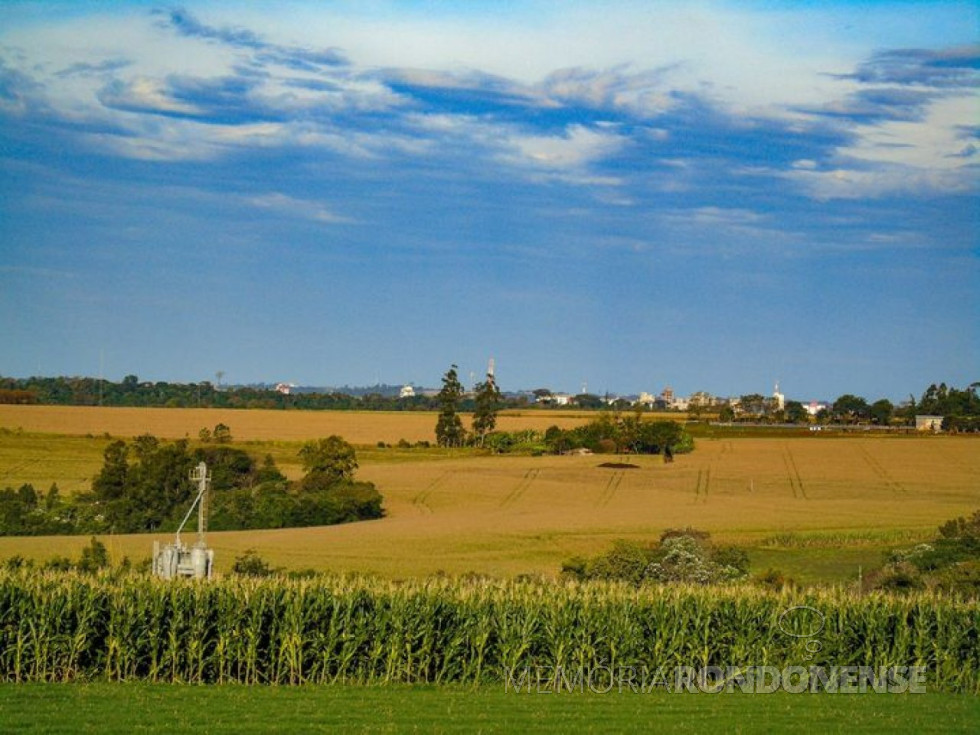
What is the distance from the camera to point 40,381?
157 metres

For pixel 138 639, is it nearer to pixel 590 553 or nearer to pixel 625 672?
pixel 625 672

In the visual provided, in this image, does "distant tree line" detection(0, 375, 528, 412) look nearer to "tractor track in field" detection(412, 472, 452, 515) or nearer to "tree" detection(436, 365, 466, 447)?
"tree" detection(436, 365, 466, 447)

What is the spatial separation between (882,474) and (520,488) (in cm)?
2294

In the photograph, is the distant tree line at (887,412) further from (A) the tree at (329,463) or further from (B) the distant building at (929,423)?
(A) the tree at (329,463)

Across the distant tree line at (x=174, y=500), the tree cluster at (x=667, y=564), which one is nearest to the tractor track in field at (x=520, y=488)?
the distant tree line at (x=174, y=500)

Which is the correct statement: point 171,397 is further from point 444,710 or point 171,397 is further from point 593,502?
point 444,710

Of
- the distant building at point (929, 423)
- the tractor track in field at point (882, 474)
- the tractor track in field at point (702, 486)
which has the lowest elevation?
the tractor track in field at point (702, 486)

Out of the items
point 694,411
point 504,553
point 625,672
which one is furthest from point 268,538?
point 694,411

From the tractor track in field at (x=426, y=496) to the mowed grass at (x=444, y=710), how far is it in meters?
41.5

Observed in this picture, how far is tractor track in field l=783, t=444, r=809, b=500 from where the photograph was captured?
71.9 m

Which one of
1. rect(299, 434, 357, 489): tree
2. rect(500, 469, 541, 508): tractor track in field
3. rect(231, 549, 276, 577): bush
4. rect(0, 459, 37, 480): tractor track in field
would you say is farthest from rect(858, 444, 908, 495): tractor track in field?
rect(0, 459, 37, 480): tractor track in field

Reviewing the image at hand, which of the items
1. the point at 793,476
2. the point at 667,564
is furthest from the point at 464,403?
the point at 667,564

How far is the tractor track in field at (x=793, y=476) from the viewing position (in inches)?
2830

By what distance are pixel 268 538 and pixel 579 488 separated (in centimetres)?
A: 2658
